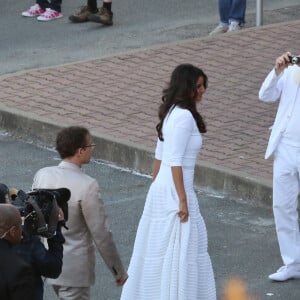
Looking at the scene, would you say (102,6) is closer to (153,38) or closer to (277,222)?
(153,38)

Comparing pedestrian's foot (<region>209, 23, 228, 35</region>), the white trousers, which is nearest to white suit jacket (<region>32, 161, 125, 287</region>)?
the white trousers

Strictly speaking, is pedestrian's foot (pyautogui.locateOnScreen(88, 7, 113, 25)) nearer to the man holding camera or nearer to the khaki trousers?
the khaki trousers

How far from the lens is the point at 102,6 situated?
661 inches

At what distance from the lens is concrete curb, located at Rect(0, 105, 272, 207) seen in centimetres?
1016

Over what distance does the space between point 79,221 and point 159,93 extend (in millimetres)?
6185

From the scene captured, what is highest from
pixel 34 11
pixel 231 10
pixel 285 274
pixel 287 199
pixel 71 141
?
pixel 71 141

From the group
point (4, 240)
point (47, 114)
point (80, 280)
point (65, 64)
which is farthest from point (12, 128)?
point (4, 240)

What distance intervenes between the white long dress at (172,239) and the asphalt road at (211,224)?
770mm

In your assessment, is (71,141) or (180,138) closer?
(71,141)

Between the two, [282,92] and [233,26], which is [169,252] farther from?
[233,26]

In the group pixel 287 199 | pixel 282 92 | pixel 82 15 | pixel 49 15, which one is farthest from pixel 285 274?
pixel 49 15

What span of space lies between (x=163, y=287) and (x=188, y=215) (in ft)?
1.61

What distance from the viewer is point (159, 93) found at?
1302 cm

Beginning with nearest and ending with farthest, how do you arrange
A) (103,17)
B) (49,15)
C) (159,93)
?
(159,93) < (103,17) < (49,15)
